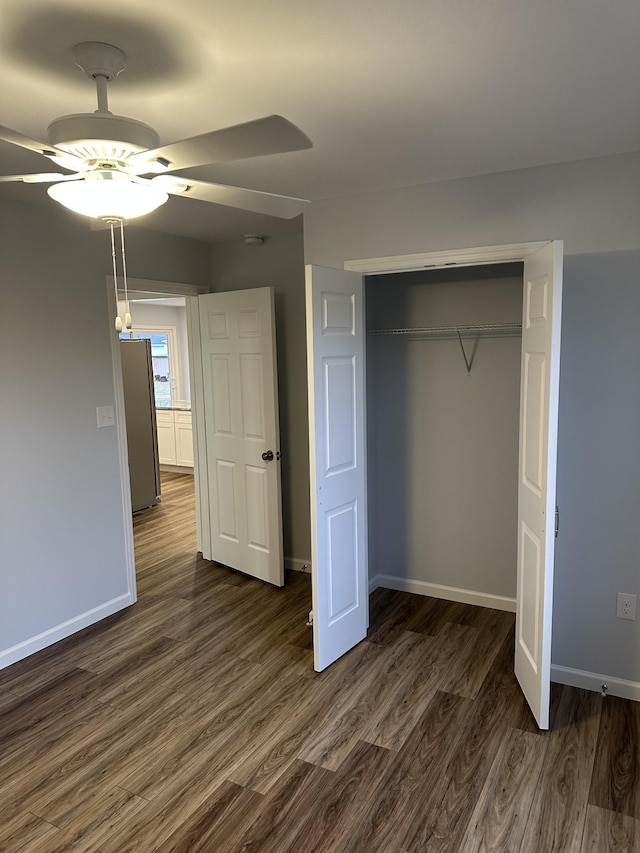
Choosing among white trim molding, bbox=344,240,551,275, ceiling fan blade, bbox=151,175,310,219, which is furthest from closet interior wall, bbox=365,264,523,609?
ceiling fan blade, bbox=151,175,310,219

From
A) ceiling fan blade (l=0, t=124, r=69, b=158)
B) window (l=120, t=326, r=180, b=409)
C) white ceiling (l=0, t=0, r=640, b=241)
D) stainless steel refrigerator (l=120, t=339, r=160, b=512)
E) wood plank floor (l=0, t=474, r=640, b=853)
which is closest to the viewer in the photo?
ceiling fan blade (l=0, t=124, r=69, b=158)

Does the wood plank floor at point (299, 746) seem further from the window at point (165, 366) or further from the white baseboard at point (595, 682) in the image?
the window at point (165, 366)

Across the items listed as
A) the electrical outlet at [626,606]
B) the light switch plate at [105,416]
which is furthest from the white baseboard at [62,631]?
the electrical outlet at [626,606]

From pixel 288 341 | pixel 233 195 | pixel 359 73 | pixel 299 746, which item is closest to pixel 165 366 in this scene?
pixel 288 341

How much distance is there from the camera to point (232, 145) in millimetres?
1430

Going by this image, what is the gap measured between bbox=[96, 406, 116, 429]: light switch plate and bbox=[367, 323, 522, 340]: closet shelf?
5.71 feet

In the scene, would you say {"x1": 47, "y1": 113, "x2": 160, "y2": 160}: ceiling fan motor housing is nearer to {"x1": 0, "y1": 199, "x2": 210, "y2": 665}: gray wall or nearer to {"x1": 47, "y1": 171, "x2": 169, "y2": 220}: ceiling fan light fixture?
{"x1": 47, "y1": 171, "x2": 169, "y2": 220}: ceiling fan light fixture

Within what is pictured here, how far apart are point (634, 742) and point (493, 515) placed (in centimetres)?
148

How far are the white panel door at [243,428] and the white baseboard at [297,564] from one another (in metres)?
0.33

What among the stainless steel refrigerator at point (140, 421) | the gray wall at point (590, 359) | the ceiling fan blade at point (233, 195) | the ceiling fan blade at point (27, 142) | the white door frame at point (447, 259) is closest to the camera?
the ceiling fan blade at point (27, 142)

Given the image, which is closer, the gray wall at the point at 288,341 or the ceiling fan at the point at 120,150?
the ceiling fan at the point at 120,150

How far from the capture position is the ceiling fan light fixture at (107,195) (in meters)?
1.51

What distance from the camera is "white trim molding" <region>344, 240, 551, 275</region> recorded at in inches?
111

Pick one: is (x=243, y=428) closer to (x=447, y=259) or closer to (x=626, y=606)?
(x=447, y=259)
